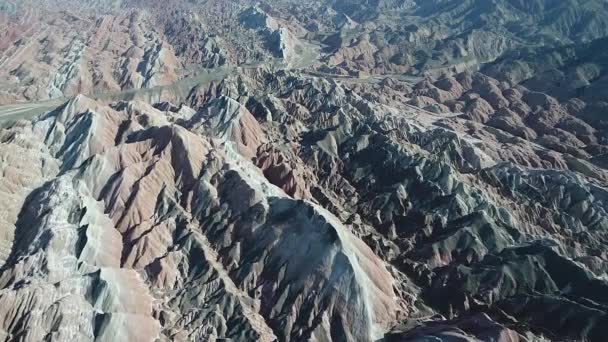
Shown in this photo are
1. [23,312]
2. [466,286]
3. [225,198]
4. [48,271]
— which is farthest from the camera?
[225,198]

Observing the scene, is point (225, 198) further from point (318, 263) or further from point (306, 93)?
point (306, 93)

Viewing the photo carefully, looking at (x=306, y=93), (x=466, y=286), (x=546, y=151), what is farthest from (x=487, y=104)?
(x=466, y=286)

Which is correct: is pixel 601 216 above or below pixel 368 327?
below

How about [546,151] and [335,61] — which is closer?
[546,151]

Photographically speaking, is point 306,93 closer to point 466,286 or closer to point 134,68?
point 134,68

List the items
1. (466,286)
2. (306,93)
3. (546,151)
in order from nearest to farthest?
(466,286)
(546,151)
(306,93)

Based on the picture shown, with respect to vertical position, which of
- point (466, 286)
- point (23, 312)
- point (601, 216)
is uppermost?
point (23, 312)
